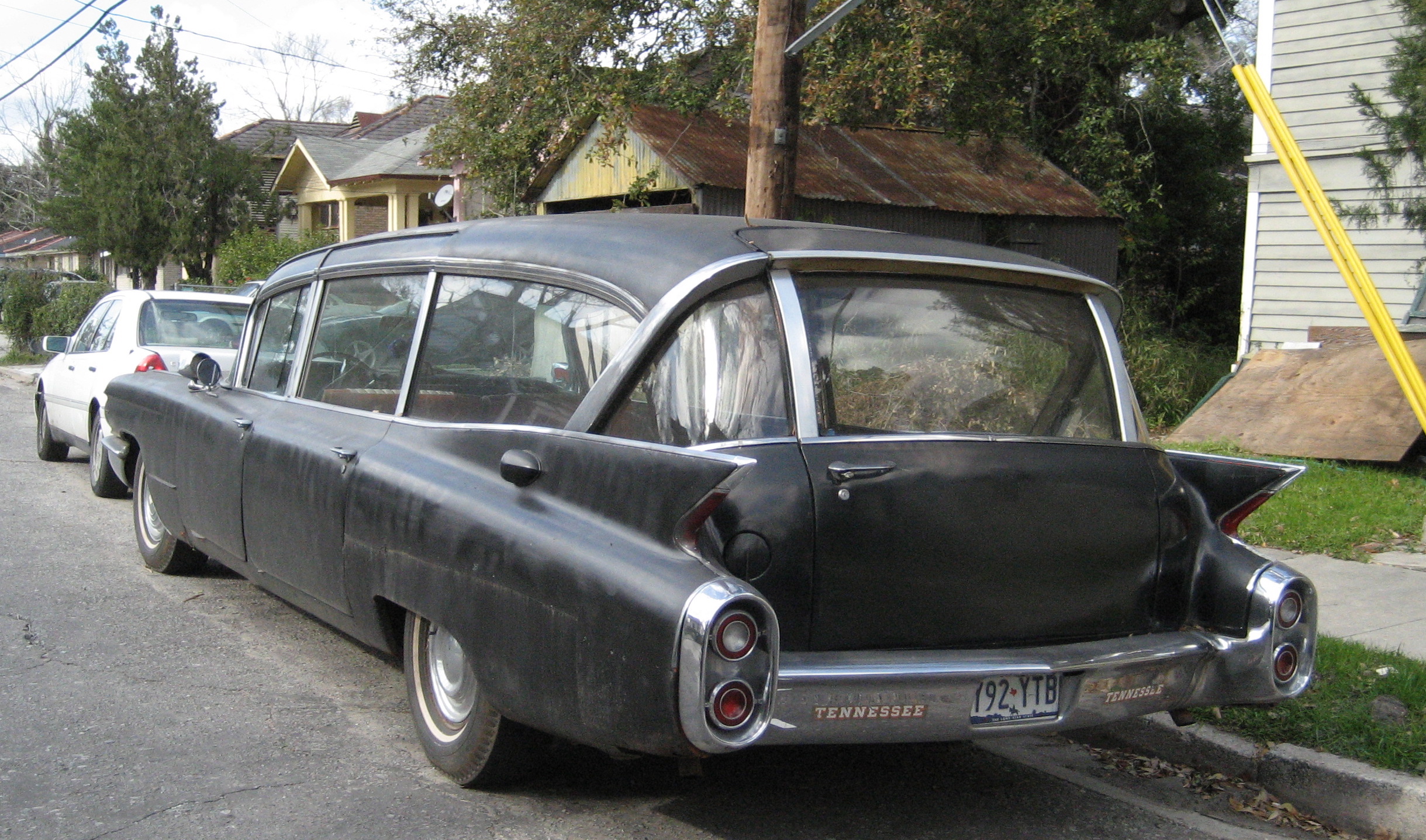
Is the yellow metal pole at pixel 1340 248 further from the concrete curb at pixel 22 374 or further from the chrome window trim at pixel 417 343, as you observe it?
the concrete curb at pixel 22 374

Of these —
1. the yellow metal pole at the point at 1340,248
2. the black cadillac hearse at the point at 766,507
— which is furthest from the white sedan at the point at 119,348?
the yellow metal pole at the point at 1340,248

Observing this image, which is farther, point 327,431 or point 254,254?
point 254,254

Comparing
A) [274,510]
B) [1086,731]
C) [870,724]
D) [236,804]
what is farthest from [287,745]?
[1086,731]

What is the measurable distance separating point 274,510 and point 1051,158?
15903 millimetres

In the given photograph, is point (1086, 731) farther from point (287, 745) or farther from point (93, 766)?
point (93, 766)

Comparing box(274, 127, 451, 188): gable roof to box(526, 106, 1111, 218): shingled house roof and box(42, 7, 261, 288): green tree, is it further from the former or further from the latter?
box(526, 106, 1111, 218): shingled house roof

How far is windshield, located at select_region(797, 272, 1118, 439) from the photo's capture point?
147 inches

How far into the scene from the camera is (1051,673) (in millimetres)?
3492

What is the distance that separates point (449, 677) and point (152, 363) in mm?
6323

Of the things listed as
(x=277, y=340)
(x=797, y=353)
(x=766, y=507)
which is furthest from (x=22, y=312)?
(x=766, y=507)

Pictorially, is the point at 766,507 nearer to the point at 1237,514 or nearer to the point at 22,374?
the point at 1237,514

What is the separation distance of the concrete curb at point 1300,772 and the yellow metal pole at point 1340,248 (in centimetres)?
520

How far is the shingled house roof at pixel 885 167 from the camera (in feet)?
Result: 48.4

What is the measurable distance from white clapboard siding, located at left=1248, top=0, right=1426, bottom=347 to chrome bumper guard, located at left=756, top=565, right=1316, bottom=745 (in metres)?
→ 10.1
